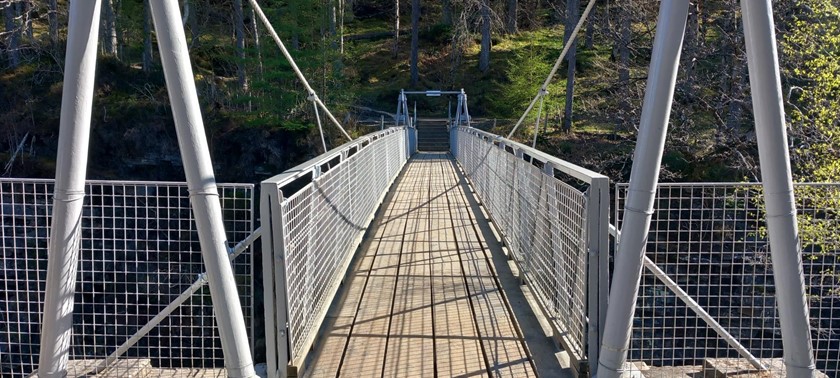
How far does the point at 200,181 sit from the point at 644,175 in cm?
167

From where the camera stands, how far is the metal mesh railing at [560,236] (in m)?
2.96

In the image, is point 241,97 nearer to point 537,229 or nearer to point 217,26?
point 217,26

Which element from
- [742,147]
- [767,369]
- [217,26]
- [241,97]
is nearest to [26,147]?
[241,97]

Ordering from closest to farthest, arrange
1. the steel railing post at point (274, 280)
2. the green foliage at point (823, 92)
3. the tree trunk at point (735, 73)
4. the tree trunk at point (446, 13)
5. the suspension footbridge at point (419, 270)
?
the suspension footbridge at point (419, 270), the steel railing post at point (274, 280), the green foliage at point (823, 92), the tree trunk at point (735, 73), the tree trunk at point (446, 13)

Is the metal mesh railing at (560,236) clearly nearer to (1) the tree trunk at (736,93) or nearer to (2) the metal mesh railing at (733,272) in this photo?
(2) the metal mesh railing at (733,272)

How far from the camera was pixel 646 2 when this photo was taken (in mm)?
16719

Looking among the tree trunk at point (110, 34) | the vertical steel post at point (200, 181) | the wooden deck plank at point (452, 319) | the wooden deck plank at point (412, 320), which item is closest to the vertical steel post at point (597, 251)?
the wooden deck plank at point (452, 319)

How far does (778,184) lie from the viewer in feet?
8.35

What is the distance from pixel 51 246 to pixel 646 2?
54.5 ft

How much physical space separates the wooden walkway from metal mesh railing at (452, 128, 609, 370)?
293 millimetres

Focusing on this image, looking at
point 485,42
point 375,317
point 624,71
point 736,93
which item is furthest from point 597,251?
point 485,42

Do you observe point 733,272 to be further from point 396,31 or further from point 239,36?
point 396,31

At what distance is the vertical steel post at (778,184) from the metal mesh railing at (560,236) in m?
0.65

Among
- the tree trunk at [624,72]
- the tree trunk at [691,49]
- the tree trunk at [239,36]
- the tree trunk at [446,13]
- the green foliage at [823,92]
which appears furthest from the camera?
the tree trunk at [446,13]
